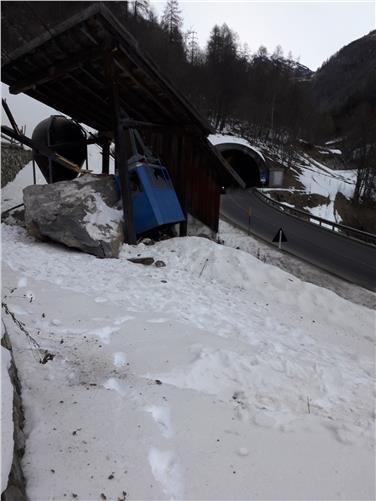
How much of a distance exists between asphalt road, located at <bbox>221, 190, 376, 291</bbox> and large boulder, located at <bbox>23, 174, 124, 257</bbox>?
29.6ft

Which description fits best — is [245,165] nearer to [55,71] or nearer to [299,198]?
[299,198]

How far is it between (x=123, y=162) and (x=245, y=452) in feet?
25.6

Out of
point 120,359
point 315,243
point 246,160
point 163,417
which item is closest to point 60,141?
point 120,359

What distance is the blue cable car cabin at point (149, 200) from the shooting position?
30.6 ft

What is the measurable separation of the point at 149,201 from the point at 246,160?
33.0 meters

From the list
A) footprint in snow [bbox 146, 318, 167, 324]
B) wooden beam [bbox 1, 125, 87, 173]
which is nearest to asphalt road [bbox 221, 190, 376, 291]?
wooden beam [bbox 1, 125, 87, 173]

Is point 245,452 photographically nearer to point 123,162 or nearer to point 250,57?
point 123,162

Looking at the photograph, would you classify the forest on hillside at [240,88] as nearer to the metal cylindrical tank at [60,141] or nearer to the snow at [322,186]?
the snow at [322,186]

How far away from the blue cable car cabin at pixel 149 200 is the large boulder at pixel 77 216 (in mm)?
561

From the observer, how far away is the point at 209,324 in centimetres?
507

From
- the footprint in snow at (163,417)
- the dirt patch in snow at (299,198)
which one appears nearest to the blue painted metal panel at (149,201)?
the footprint in snow at (163,417)

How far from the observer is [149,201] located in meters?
9.27

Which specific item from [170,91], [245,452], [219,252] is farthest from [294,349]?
[170,91]

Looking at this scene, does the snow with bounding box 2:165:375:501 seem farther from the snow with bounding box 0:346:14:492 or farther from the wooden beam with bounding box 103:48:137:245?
the wooden beam with bounding box 103:48:137:245
